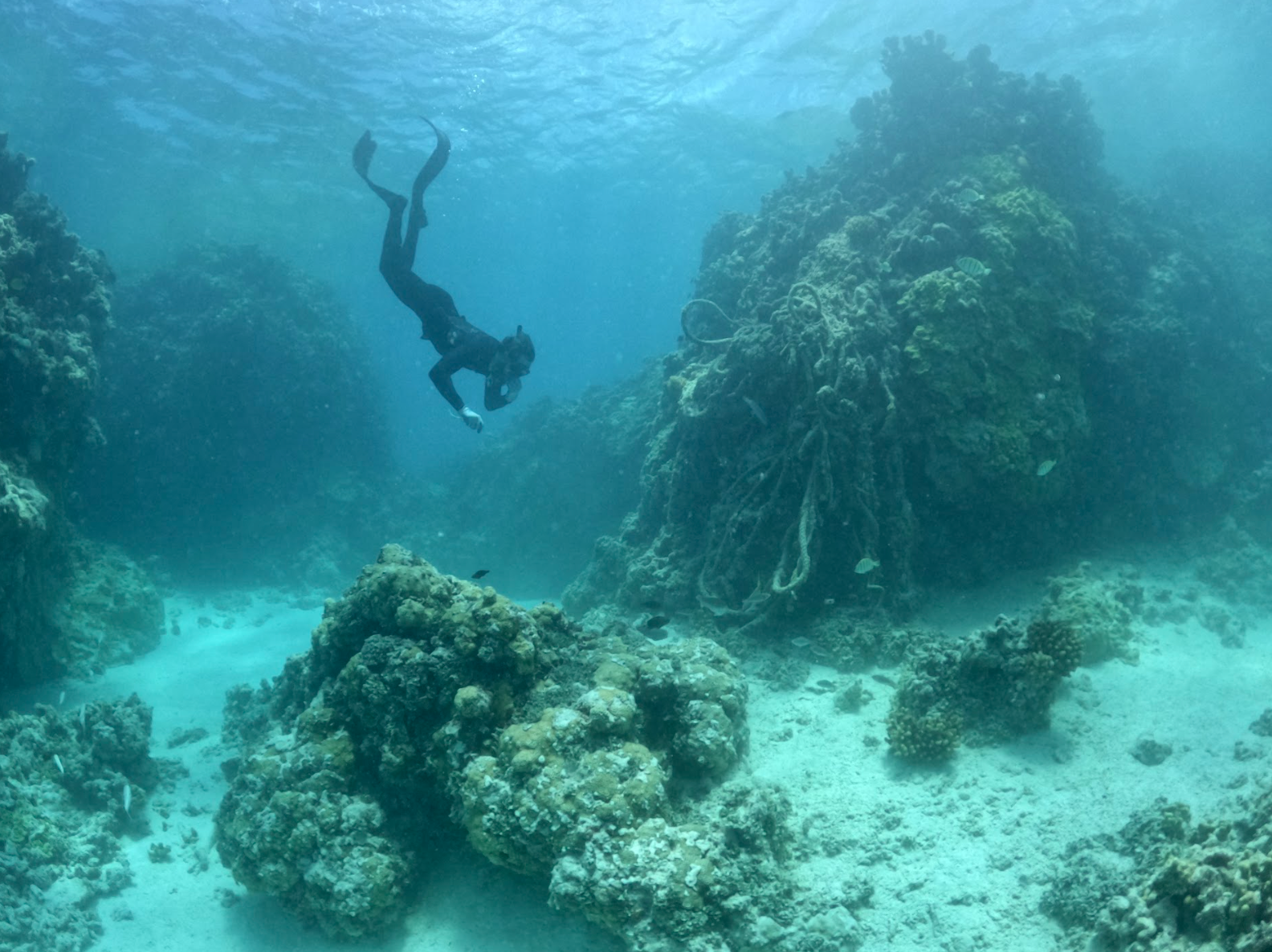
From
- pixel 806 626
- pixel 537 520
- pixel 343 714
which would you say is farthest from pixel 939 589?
pixel 537 520

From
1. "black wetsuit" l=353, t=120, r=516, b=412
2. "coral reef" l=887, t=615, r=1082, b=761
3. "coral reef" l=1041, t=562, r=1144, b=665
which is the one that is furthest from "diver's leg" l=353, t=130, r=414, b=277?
"coral reef" l=1041, t=562, r=1144, b=665

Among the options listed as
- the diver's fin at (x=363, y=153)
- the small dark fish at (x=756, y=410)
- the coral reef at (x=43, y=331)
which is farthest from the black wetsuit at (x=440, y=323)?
the coral reef at (x=43, y=331)

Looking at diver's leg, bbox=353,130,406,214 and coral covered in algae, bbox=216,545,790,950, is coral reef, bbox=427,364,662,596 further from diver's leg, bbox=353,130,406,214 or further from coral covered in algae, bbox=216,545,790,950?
coral covered in algae, bbox=216,545,790,950

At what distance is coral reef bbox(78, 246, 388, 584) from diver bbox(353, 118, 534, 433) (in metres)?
12.4

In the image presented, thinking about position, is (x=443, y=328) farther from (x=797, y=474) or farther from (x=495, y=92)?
(x=495, y=92)

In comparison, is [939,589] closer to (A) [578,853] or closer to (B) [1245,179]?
(A) [578,853]

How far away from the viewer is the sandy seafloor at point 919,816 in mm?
5520

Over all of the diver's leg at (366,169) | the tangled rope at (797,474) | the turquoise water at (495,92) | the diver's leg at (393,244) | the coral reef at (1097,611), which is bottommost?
the coral reef at (1097,611)

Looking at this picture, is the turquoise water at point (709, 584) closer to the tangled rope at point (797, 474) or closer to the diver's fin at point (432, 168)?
the tangled rope at point (797, 474)

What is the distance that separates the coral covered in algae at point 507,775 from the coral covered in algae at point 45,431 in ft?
19.2

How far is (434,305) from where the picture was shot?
37.5 feet

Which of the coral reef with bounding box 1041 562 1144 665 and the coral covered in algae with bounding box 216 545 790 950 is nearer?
the coral covered in algae with bounding box 216 545 790 950

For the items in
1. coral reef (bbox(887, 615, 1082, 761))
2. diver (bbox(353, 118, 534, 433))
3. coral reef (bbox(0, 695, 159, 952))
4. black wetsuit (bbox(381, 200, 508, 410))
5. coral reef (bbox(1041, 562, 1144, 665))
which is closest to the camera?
coral reef (bbox(0, 695, 159, 952))

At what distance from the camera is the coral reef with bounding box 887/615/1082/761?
6969 millimetres
